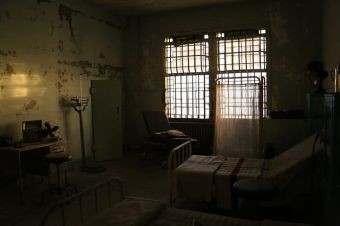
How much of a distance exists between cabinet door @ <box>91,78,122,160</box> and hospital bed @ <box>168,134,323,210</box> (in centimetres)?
259

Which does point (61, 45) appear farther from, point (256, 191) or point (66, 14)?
point (256, 191)

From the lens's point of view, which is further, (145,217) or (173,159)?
(173,159)

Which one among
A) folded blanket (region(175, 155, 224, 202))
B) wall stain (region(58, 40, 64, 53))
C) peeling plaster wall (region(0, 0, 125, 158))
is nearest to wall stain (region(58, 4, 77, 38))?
peeling plaster wall (region(0, 0, 125, 158))

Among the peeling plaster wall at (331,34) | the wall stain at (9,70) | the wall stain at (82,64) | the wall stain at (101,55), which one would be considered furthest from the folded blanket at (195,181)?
the wall stain at (101,55)

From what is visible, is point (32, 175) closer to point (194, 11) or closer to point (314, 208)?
point (314, 208)

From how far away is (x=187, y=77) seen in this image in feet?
22.0

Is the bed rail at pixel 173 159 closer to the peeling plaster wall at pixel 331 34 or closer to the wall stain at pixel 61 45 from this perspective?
the peeling plaster wall at pixel 331 34

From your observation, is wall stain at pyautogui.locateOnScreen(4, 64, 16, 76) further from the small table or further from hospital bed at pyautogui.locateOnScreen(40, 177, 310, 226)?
hospital bed at pyautogui.locateOnScreen(40, 177, 310, 226)

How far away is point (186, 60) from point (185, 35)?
1.75 feet

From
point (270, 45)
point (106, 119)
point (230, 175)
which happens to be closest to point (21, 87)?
point (106, 119)

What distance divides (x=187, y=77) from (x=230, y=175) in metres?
3.80

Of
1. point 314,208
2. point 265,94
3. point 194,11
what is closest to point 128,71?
point 194,11

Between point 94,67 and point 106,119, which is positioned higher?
point 94,67

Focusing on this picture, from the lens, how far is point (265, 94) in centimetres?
614
